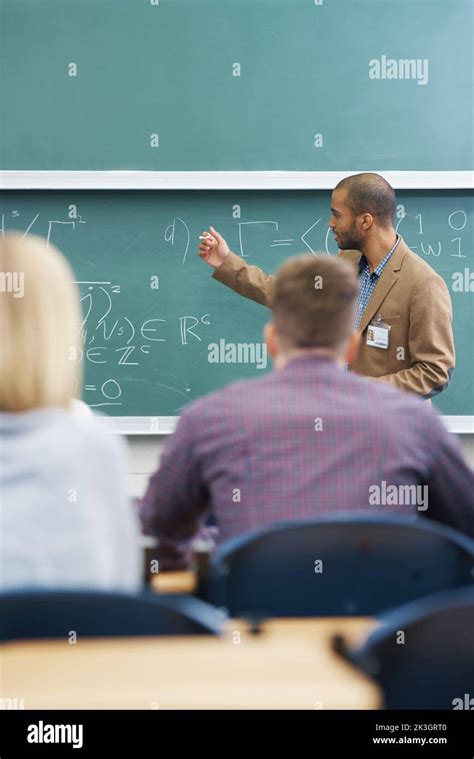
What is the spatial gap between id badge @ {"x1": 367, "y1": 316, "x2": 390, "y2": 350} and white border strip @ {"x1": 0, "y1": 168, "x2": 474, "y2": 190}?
102 centimetres

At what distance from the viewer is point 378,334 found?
3.68m

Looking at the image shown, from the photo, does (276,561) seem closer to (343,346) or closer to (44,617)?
(44,617)

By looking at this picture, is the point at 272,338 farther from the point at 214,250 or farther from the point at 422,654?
the point at 214,250

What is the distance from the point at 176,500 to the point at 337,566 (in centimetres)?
48

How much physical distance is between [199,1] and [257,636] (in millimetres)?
3892

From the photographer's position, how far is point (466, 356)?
449cm

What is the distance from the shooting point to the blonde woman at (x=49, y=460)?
131cm

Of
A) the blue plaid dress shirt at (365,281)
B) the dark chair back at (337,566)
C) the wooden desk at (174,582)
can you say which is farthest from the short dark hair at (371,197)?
the dark chair back at (337,566)

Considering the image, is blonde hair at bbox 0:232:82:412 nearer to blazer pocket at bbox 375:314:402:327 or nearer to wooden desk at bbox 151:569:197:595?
wooden desk at bbox 151:569:197:595

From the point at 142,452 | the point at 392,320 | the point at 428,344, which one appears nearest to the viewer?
the point at 428,344

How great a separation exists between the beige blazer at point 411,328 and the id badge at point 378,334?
16mm

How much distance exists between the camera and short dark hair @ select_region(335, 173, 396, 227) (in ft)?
12.4

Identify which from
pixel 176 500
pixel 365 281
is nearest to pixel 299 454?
pixel 176 500

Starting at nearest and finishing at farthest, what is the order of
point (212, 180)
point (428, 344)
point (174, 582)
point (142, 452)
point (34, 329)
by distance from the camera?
point (34, 329)
point (174, 582)
point (428, 344)
point (212, 180)
point (142, 452)
